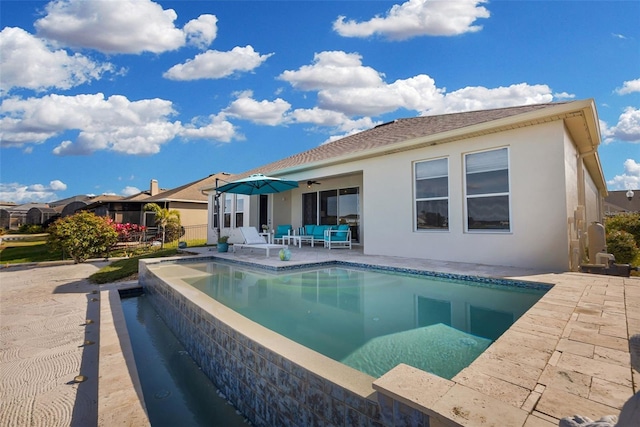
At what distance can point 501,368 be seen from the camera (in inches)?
87.0

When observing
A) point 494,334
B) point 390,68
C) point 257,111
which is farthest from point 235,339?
point 257,111

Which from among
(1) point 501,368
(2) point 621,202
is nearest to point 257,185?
(1) point 501,368

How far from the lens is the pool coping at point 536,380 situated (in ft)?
5.38

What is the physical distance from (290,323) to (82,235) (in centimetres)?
1194

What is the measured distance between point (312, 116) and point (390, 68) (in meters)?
14.3

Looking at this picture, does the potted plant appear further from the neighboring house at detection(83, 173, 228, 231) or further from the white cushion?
the neighboring house at detection(83, 173, 228, 231)

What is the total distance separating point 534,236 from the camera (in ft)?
22.4

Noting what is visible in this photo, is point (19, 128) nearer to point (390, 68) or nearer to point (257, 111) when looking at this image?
Answer: point (257, 111)

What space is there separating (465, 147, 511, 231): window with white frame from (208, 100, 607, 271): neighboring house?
23 mm

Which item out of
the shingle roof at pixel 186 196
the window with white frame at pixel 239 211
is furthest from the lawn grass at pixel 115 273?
the shingle roof at pixel 186 196

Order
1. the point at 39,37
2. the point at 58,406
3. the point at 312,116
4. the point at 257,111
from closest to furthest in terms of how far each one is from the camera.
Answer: the point at 58,406, the point at 39,37, the point at 312,116, the point at 257,111

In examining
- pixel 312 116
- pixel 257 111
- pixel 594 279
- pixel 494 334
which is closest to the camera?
pixel 494 334

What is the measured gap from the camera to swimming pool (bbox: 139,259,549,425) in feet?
7.18

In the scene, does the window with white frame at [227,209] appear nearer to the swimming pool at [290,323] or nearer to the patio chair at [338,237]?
the patio chair at [338,237]
